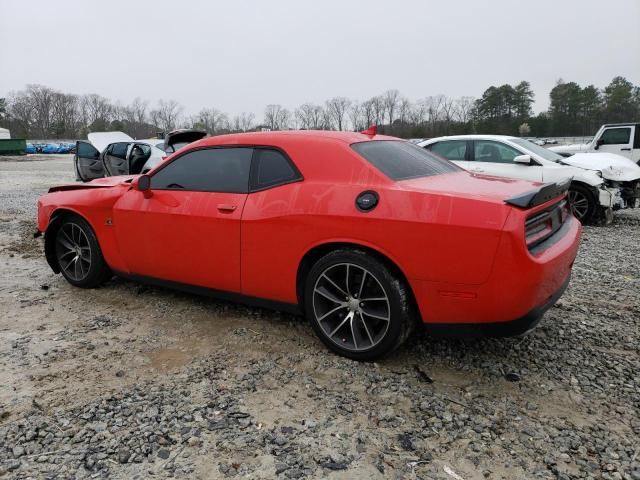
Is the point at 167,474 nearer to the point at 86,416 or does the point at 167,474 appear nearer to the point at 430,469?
the point at 86,416

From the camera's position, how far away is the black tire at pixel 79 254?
4508 millimetres

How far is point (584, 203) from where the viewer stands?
7.98 meters

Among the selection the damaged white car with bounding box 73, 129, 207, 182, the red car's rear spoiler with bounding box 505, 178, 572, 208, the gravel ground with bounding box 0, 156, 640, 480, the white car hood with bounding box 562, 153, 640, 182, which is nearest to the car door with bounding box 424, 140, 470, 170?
the white car hood with bounding box 562, 153, 640, 182

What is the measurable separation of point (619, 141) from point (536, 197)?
12537 mm

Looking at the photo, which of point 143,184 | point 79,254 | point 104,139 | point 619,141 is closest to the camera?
point 143,184

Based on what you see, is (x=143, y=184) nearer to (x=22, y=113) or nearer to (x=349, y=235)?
(x=349, y=235)

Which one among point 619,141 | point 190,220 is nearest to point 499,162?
point 190,220

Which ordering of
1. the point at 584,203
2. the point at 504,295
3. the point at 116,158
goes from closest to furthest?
the point at 504,295 → the point at 584,203 → the point at 116,158

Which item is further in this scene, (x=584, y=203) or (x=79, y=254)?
(x=584, y=203)

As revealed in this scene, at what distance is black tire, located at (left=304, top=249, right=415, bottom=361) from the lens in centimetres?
292

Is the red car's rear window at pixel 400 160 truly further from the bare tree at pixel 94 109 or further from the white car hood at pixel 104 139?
the bare tree at pixel 94 109

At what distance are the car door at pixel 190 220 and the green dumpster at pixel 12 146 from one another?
162ft

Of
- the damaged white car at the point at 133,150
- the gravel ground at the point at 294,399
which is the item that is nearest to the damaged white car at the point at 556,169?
the gravel ground at the point at 294,399

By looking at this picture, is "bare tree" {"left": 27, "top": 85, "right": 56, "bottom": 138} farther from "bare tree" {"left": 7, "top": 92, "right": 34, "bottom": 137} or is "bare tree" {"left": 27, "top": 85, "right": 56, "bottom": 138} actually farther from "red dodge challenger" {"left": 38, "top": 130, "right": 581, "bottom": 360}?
"red dodge challenger" {"left": 38, "top": 130, "right": 581, "bottom": 360}
